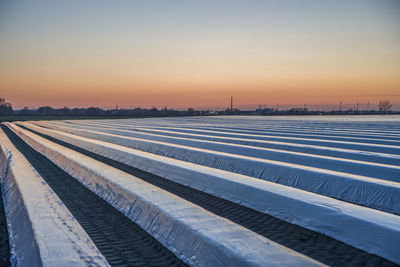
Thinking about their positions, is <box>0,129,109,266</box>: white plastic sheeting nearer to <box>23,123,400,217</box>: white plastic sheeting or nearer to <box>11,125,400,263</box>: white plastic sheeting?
<box>11,125,400,263</box>: white plastic sheeting

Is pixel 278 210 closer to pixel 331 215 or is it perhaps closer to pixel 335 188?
pixel 331 215

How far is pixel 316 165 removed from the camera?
4.48 meters

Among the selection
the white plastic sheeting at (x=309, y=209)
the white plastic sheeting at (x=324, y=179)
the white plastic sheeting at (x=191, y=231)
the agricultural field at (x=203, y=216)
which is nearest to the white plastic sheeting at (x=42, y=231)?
the agricultural field at (x=203, y=216)

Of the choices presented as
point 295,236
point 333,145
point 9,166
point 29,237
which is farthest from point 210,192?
point 333,145

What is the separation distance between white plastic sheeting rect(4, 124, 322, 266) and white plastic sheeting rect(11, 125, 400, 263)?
0.53 metres

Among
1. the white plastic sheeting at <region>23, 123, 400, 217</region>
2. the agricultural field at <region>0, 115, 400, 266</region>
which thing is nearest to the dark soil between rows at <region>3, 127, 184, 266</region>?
the agricultural field at <region>0, 115, 400, 266</region>

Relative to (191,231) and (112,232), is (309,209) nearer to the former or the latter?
(191,231)

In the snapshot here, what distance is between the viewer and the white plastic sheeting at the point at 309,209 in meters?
2.09

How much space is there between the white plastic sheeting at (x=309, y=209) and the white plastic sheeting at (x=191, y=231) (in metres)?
0.53

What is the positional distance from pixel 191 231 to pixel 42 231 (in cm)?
113

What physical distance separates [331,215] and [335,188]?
102 centimetres

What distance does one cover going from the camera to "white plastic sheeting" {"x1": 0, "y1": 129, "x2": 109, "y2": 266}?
78.4 inches

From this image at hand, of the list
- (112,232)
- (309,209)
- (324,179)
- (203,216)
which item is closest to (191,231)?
(203,216)

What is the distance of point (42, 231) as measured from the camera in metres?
2.37
